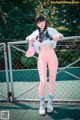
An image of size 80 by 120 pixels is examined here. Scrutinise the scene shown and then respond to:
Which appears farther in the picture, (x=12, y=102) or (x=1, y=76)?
(x=1, y=76)

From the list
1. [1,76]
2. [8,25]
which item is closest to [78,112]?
[1,76]

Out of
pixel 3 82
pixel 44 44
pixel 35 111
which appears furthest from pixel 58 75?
pixel 44 44

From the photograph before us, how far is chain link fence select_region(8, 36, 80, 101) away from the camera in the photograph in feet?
16.9

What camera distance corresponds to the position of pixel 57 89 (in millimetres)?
6664

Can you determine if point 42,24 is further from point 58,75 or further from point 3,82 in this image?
point 58,75

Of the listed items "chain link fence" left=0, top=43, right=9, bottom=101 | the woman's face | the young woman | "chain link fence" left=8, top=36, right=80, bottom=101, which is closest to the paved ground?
"chain link fence" left=8, top=36, right=80, bottom=101

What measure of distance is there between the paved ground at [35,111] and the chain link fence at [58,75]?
262 millimetres

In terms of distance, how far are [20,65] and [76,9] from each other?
3.70 metres

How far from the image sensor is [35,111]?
4559 mm

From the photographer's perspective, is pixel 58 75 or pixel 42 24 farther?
pixel 58 75

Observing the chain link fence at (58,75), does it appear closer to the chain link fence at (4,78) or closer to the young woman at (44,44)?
the chain link fence at (4,78)

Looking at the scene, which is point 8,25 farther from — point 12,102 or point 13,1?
point 12,102

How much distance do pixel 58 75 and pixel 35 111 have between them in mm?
4174

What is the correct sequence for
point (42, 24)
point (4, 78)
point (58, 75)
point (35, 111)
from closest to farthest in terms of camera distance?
point (42, 24) < point (35, 111) < point (58, 75) < point (4, 78)
